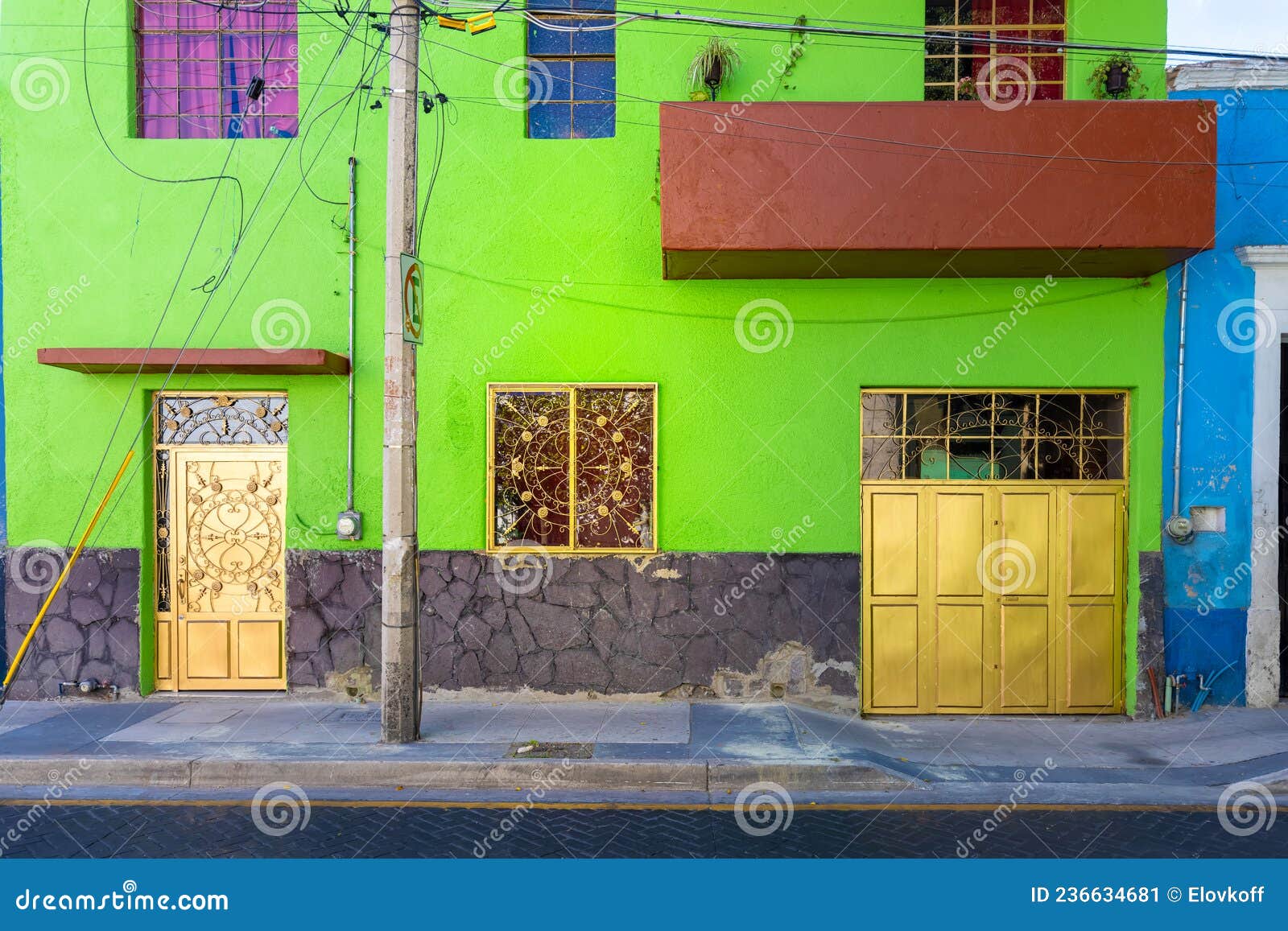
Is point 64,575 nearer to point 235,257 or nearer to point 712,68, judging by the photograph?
point 235,257

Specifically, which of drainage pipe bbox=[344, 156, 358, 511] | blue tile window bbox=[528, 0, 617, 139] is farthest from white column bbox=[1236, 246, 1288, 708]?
drainage pipe bbox=[344, 156, 358, 511]

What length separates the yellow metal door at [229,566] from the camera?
344 inches

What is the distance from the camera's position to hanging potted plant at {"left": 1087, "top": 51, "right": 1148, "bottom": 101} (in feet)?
26.8

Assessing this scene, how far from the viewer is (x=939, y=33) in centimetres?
851

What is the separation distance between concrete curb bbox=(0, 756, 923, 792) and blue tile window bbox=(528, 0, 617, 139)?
18.9 feet

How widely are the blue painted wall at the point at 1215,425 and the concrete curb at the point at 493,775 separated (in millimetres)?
3807

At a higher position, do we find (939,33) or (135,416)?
(939,33)

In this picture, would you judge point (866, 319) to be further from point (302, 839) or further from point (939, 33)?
point (302, 839)

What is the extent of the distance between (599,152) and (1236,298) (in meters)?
6.05

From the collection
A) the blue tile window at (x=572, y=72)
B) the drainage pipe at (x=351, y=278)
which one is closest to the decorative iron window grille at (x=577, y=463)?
the drainage pipe at (x=351, y=278)

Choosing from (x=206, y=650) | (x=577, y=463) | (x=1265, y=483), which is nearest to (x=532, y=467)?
(x=577, y=463)

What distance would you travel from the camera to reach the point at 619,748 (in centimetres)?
696

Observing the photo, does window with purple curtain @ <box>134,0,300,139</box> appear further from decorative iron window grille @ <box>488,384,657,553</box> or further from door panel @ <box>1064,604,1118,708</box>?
door panel @ <box>1064,604,1118,708</box>

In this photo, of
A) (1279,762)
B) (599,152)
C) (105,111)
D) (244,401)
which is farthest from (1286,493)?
(105,111)
